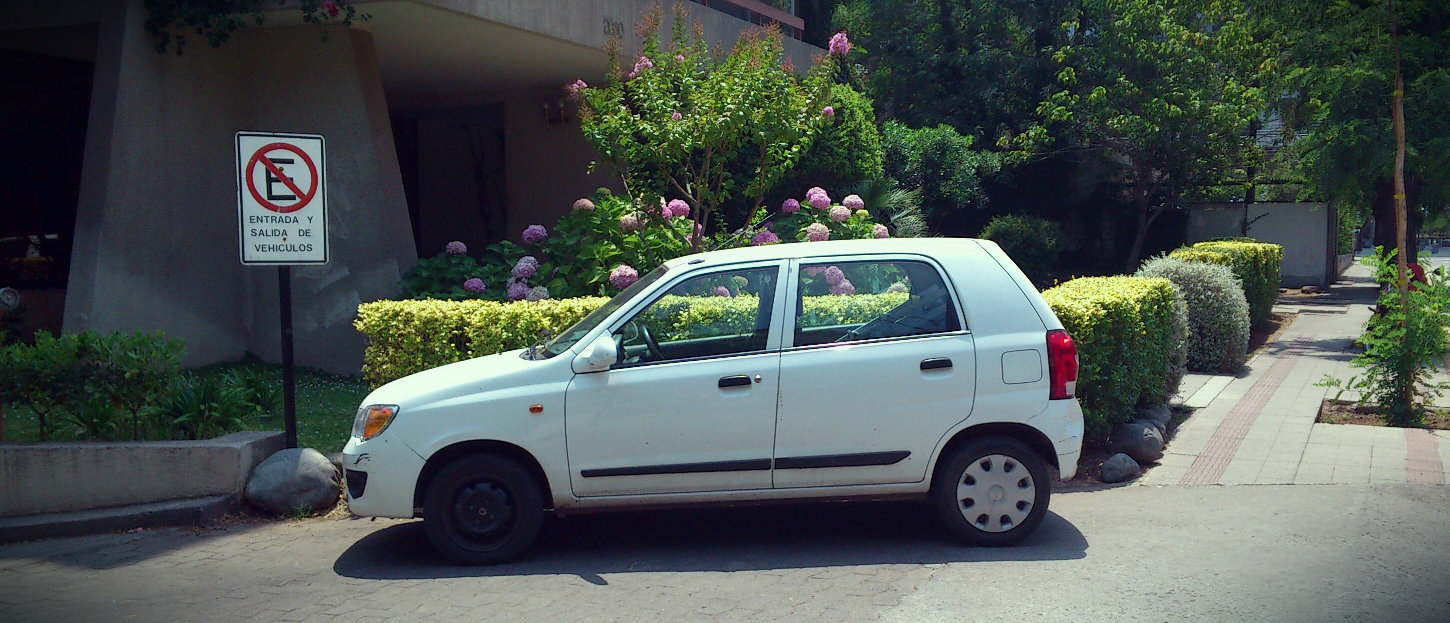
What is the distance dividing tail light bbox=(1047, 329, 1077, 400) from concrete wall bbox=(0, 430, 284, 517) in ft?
17.0

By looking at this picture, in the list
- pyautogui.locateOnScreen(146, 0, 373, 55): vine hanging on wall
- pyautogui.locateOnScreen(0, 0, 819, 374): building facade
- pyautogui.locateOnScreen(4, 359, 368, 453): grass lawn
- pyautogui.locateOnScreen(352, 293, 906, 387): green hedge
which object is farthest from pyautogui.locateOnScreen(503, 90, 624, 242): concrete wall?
pyautogui.locateOnScreen(352, 293, 906, 387): green hedge

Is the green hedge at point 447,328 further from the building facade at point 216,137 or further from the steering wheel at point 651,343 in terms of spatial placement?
the building facade at point 216,137

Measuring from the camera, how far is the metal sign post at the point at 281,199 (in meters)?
7.21

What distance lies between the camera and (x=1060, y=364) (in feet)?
19.6

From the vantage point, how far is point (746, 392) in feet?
19.2

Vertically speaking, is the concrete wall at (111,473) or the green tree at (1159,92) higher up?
the green tree at (1159,92)

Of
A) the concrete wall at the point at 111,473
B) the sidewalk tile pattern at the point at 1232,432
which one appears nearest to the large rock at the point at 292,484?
the concrete wall at the point at 111,473

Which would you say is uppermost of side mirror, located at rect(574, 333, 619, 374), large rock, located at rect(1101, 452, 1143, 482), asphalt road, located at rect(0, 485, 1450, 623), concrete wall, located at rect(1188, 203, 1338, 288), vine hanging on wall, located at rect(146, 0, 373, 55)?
vine hanging on wall, located at rect(146, 0, 373, 55)

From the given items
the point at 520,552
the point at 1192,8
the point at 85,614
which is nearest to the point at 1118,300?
the point at 520,552

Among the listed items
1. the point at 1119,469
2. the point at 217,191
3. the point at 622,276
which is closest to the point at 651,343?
the point at 1119,469

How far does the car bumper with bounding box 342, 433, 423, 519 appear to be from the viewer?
5840 millimetres

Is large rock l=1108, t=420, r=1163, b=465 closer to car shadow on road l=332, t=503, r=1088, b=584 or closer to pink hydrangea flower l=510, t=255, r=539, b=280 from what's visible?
car shadow on road l=332, t=503, r=1088, b=584

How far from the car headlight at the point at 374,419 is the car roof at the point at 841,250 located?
1.75m

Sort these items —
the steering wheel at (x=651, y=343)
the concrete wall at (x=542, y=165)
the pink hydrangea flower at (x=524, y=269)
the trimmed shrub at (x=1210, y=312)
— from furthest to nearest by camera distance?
the concrete wall at (x=542, y=165) < the trimmed shrub at (x=1210, y=312) < the pink hydrangea flower at (x=524, y=269) < the steering wheel at (x=651, y=343)
